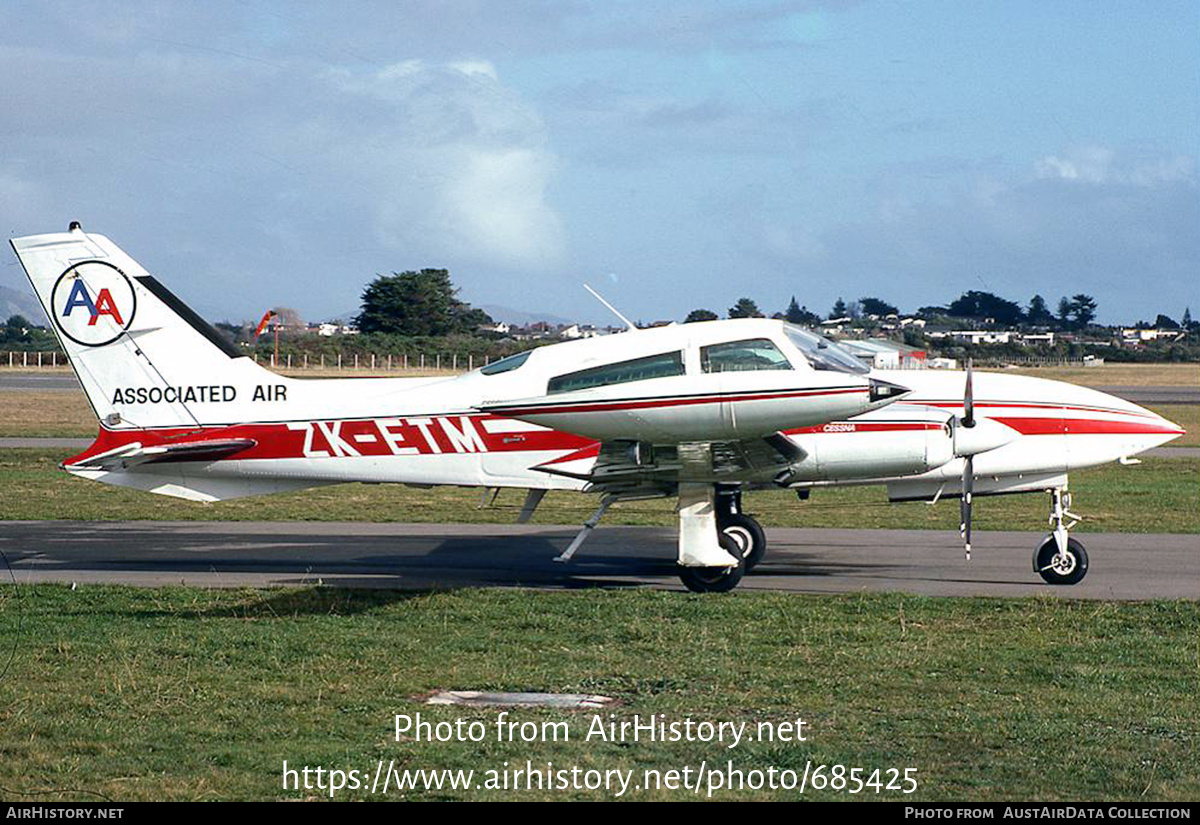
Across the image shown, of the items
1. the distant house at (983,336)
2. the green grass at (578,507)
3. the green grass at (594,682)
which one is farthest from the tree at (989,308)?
the green grass at (594,682)

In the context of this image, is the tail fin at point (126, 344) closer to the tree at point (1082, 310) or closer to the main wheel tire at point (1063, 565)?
the main wheel tire at point (1063, 565)

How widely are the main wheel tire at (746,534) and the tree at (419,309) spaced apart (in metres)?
60.6

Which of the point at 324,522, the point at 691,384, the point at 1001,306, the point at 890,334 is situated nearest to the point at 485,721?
the point at 691,384

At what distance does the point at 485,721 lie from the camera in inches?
353

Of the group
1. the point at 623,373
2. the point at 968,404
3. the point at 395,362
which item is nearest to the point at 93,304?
the point at 623,373

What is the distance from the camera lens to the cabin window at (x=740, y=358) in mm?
13500

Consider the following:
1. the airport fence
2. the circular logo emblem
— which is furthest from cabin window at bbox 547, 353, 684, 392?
the airport fence

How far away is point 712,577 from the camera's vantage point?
1432 centimetres

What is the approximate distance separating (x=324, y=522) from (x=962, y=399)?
10.5 meters

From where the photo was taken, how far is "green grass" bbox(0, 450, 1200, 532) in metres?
21.5

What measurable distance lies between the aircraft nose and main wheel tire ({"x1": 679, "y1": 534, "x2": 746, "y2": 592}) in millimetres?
2510

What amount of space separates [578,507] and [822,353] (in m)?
10.8

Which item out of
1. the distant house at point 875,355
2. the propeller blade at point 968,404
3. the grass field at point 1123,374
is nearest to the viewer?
the propeller blade at point 968,404

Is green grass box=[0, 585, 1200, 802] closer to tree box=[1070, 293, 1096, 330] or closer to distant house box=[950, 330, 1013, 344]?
distant house box=[950, 330, 1013, 344]
